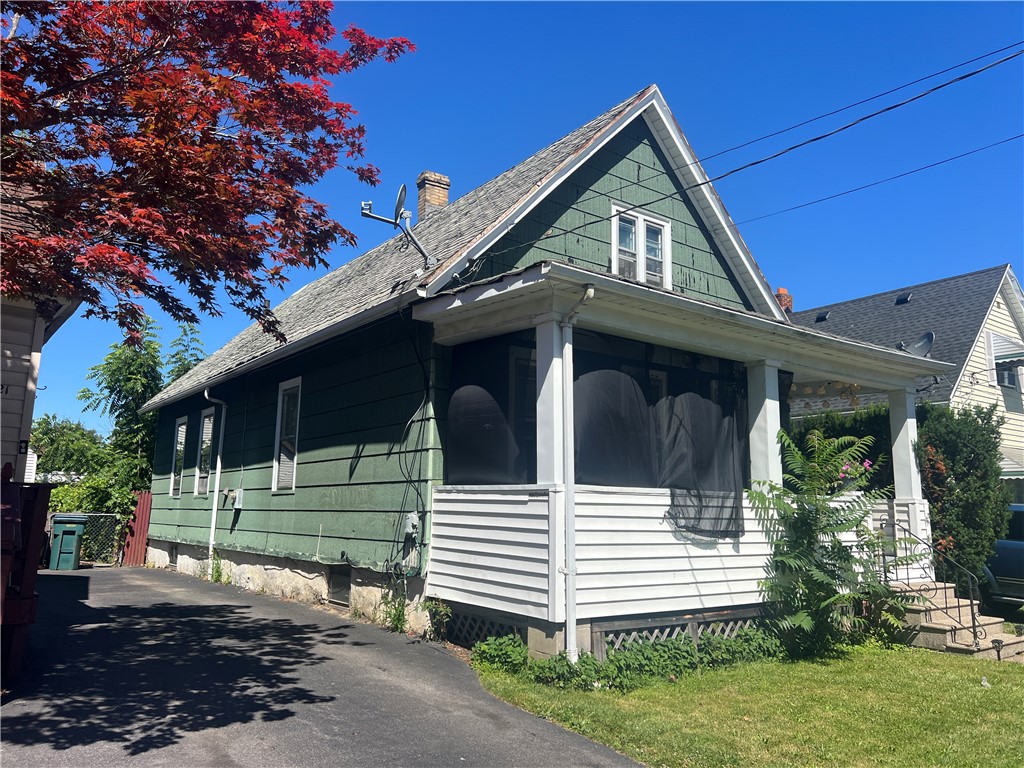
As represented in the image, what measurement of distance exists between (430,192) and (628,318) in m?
8.42

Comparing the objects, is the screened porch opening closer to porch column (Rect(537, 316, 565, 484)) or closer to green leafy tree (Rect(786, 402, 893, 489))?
porch column (Rect(537, 316, 565, 484))

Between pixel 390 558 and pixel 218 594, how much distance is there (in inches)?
189

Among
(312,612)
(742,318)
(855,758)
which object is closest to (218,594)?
(312,612)

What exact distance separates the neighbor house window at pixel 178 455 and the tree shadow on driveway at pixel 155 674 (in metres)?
7.75

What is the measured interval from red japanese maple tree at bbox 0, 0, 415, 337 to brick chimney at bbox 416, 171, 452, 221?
803 cm

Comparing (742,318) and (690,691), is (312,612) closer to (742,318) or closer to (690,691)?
(690,691)

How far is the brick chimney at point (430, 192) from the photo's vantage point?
1551cm

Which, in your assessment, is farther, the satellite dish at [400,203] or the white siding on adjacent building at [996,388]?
the white siding on adjacent building at [996,388]

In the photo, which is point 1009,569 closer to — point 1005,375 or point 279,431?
point 1005,375

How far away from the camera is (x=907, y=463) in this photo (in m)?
12.0

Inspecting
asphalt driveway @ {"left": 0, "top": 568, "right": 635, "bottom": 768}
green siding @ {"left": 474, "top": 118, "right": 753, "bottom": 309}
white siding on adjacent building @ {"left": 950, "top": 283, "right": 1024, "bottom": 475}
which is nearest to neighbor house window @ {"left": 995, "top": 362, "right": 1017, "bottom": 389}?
white siding on adjacent building @ {"left": 950, "top": 283, "right": 1024, "bottom": 475}

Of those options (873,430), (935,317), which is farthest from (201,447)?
(935,317)

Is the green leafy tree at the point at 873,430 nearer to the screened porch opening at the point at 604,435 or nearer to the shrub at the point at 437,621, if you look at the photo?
the screened porch opening at the point at 604,435

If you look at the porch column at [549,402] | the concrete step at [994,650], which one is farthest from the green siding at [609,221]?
the concrete step at [994,650]
